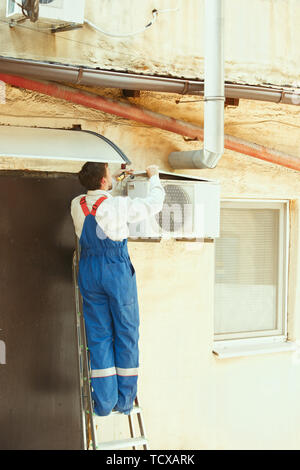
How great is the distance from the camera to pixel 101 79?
5.12 meters

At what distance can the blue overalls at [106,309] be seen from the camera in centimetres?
487

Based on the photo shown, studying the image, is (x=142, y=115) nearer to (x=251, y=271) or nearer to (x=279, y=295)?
(x=251, y=271)

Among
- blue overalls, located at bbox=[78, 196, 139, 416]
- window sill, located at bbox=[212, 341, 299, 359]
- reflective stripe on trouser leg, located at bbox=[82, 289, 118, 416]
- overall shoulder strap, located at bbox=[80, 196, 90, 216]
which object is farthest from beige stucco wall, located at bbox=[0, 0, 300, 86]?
window sill, located at bbox=[212, 341, 299, 359]

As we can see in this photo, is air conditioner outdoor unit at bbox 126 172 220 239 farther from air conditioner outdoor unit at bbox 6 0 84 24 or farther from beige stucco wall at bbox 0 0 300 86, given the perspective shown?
air conditioner outdoor unit at bbox 6 0 84 24

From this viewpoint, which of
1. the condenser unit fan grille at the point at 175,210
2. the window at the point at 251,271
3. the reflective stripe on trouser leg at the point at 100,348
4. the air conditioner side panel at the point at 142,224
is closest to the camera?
the reflective stripe on trouser leg at the point at 100,348

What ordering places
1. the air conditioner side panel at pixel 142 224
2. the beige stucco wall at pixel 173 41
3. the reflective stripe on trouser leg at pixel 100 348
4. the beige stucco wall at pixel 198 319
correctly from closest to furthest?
the reflective stripe on trouser leg at pixel 100 348 < the beige stucco wall at pixel 173 41 < the air conditioner side panel at pixel 142 224 < the beige stucco wall at pixel 198 319

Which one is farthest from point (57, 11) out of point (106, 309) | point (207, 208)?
point (106, 309)

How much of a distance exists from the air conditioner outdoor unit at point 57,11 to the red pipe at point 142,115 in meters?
0.52

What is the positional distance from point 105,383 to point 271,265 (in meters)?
2.81

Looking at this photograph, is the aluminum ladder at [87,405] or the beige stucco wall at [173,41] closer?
the aluminum ladder at [87,405]

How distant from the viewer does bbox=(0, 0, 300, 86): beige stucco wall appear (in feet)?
17.0

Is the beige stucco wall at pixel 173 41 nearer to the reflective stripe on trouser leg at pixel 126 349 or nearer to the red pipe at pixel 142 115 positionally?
the red pipe at pixel 142 115

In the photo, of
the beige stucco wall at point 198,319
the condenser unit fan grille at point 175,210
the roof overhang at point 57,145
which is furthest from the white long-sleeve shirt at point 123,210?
the beige stucco wall at point 198,319

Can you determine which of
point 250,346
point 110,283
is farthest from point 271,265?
point 110,283
